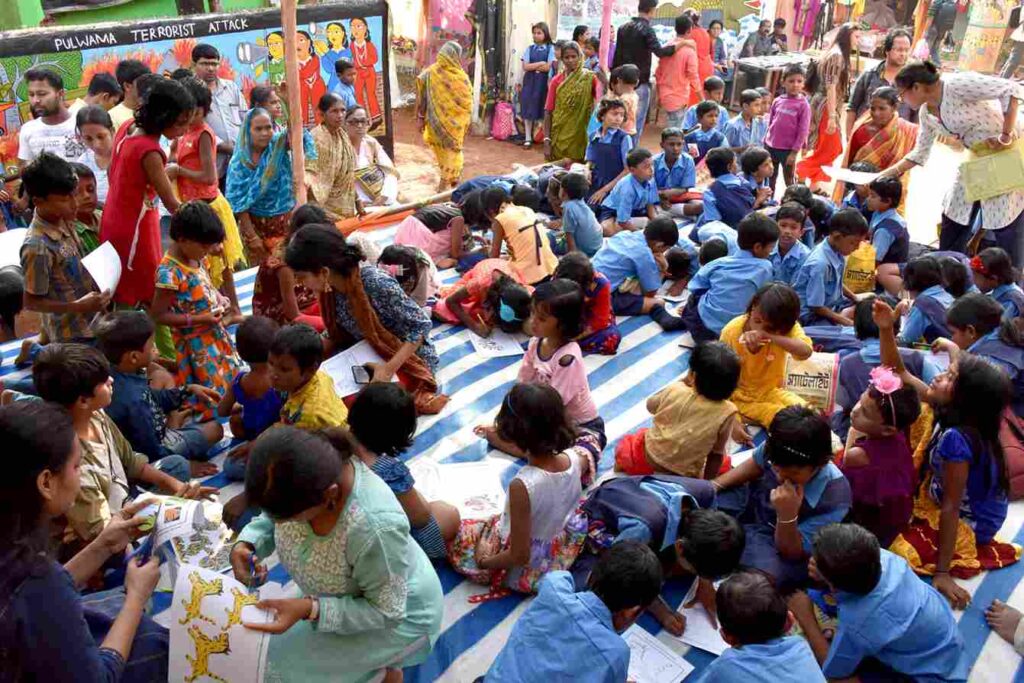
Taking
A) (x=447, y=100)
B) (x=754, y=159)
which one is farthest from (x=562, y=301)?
(x=447, y=100)

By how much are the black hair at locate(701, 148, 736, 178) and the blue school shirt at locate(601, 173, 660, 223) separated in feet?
1.49

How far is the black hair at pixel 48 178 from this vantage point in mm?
3035

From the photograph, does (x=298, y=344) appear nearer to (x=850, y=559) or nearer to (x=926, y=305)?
(x=850, y=559)

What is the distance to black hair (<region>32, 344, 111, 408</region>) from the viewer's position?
232cm

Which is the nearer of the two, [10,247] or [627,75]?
[10,247]

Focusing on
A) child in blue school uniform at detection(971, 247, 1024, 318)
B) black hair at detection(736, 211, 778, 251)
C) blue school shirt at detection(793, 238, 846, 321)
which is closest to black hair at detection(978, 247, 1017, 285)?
child in blue school uniform at detection(971, 247, 1024, 318)

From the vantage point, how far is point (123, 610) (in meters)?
1.90

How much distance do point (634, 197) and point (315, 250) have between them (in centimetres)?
320

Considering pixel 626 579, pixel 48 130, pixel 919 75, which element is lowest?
pixel 626 579

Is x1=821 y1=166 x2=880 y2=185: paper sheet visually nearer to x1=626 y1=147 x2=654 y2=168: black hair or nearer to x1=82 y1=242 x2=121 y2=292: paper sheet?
x1=626 y1=147 x2=654 y2=168: black hair

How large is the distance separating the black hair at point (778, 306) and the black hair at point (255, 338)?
1.94 m

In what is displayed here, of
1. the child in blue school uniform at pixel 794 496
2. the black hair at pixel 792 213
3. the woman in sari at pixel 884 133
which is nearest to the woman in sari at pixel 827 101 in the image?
the woman in sari at pixel 884 133

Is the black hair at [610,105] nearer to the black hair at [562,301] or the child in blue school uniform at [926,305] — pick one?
the child in blue school uniform at [926,305]

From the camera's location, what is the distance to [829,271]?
4270 mm
